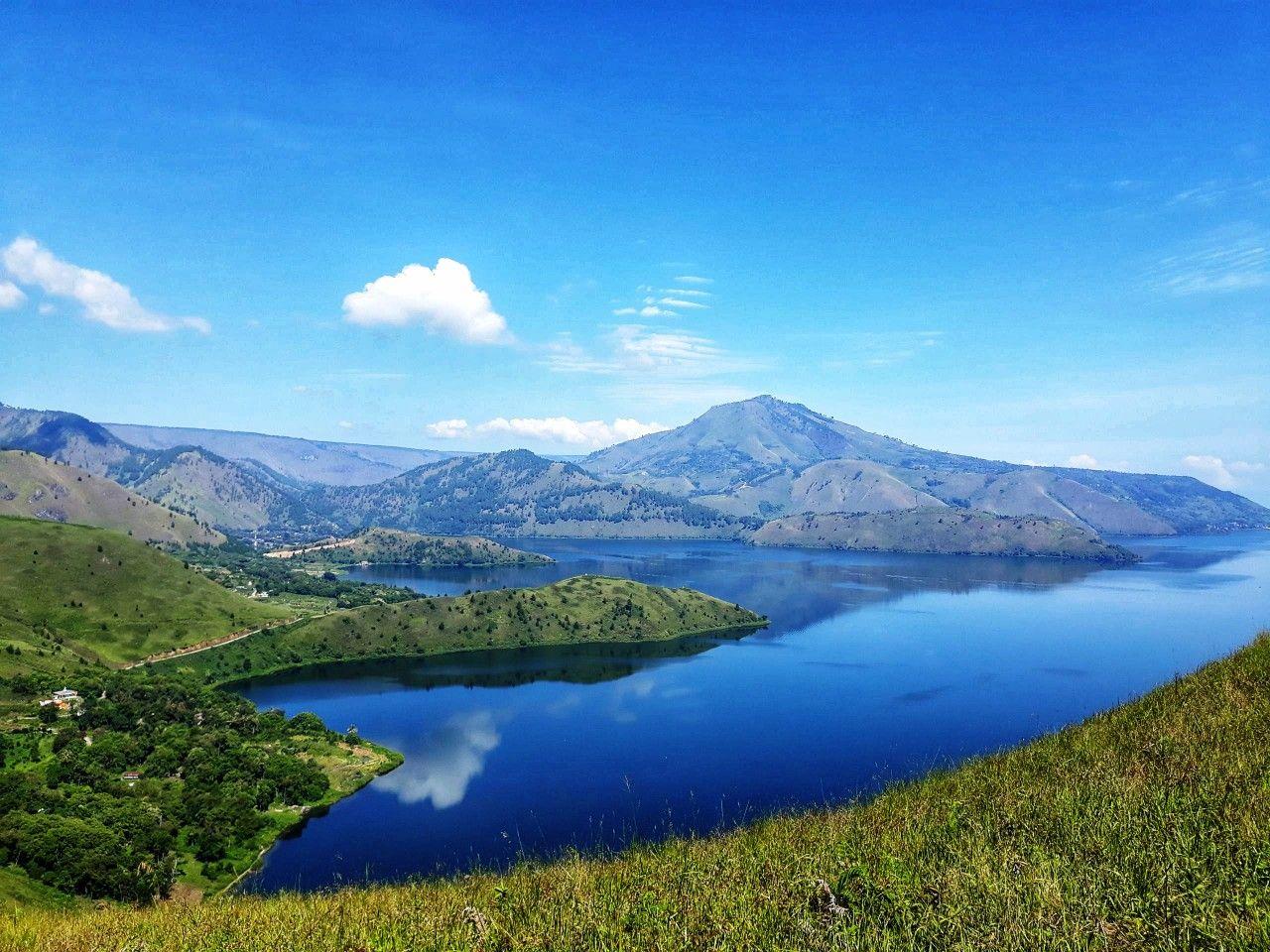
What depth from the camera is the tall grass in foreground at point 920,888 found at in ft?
39.7

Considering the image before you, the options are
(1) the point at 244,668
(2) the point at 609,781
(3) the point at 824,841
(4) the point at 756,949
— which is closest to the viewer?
(4) the point at 756,949

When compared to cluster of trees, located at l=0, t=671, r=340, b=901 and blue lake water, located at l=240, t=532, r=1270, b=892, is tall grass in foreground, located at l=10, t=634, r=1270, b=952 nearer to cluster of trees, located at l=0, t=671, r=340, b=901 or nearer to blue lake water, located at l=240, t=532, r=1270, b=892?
blue lake water, located at l=240, t=532, r=1270, b=892

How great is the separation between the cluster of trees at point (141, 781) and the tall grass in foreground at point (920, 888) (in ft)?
230

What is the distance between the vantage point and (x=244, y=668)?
180m

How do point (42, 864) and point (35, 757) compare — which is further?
point (35, 757)

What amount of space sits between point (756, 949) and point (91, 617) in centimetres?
24361

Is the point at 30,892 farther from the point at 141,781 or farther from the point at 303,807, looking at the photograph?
the point at 303,807

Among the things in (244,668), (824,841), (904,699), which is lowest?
(244,668)

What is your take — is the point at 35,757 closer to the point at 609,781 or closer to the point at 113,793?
the point at 113,793

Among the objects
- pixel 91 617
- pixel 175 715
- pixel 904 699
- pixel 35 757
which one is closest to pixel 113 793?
pixel 35 757

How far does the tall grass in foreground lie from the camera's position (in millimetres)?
12094

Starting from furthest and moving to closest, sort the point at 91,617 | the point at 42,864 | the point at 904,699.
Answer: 1. the point at 91,617
2. the point at 904,699
3. the point at 42,864

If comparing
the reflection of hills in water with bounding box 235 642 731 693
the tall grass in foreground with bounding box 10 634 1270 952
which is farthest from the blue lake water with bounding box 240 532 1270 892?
the tall grass in foreground with bounding box 10 634 1270 952

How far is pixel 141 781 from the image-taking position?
94.9 m
